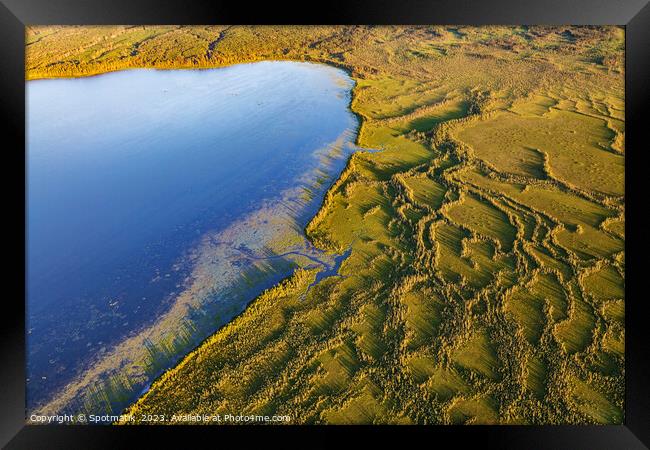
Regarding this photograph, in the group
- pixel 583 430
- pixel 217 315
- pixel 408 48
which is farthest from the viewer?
pixel 408 48

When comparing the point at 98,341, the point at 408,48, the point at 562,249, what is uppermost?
the point at 408,48

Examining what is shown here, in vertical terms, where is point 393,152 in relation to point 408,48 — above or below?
below

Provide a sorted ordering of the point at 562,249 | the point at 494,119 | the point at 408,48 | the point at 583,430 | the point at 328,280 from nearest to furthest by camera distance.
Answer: the point at 583,430 → the point at 328,280 → the point at 562,249 → the point at 494,119 → the point at 408,48

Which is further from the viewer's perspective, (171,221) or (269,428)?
(171,221)

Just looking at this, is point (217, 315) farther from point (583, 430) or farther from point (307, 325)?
point (583, 430)

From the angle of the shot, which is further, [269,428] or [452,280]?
[452,280]

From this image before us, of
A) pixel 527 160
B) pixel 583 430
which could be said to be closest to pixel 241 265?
pixel 583 430

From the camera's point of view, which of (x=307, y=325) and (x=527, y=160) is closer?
(x=307, y=325)
